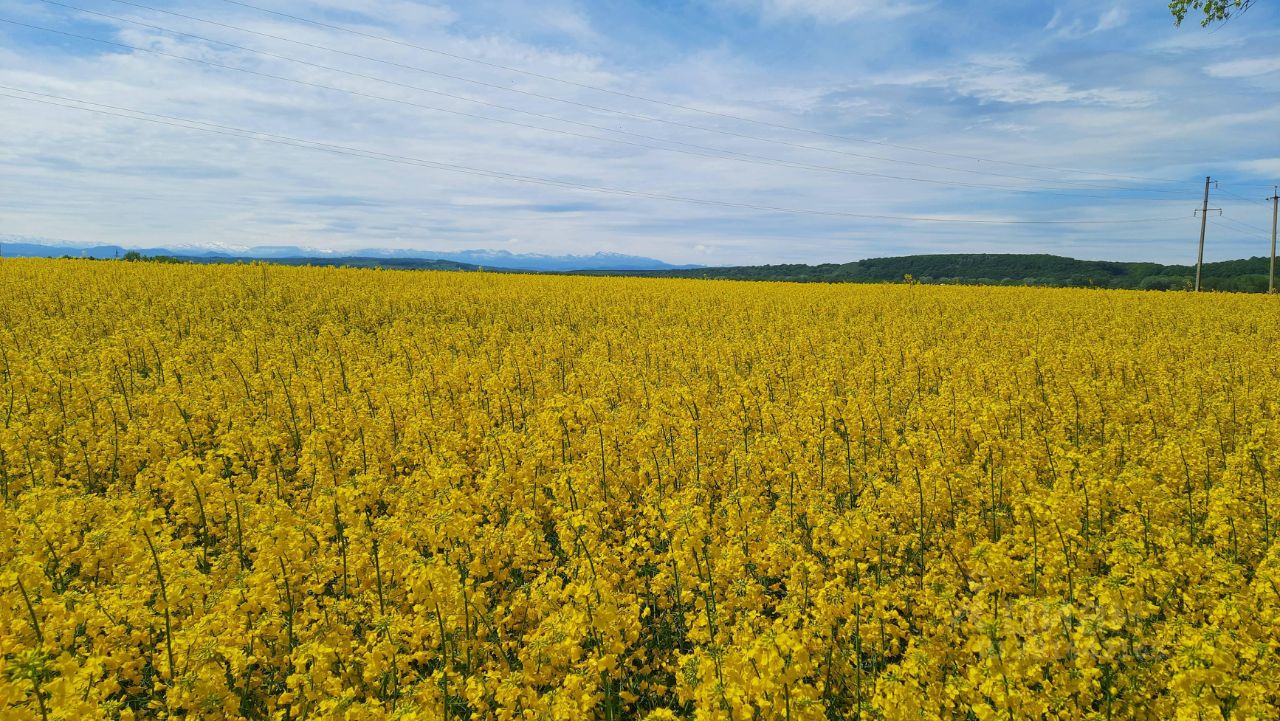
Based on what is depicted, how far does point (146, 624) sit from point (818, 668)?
452 centimetres

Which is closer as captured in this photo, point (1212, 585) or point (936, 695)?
point (936, 695)

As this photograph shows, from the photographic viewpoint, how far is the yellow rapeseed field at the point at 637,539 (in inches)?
131

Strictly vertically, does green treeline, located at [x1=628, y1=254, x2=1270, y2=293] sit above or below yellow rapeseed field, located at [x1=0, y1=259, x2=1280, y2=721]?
above

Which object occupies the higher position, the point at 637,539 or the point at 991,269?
the point at 991,269

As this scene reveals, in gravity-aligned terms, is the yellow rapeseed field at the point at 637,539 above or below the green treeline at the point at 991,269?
below

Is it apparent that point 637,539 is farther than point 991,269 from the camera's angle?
No

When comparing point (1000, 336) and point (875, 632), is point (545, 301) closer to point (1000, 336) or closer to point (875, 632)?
point (1000, 336)

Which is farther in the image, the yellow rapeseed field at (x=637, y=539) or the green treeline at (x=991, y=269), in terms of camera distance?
the green treeline at (x=991, y=269)

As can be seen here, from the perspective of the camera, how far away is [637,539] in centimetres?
477

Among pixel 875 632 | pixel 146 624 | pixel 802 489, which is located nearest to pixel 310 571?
pixel 146 624

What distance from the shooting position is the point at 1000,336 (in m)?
15.4

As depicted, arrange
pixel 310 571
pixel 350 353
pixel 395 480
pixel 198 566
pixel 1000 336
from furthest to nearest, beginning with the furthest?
pixel 1000 336, pixel 350 353, pixel 395 480, pixel 198 566, pixel 310 571

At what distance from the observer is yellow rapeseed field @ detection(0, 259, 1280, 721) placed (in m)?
3.33

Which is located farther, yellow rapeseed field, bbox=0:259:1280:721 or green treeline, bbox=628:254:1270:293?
green treeline, bbox=628:254:1270:293
